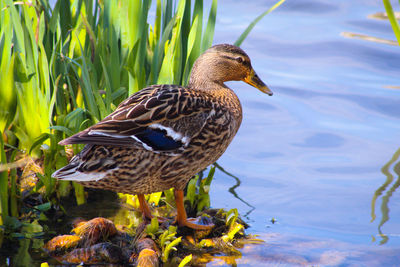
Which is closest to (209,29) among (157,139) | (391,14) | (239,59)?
(239,59)

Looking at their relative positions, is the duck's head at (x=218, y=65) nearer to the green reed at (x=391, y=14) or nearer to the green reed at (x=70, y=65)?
the green reed at (x=70, y=65)

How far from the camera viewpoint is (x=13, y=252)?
3.86 m

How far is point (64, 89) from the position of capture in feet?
15.6

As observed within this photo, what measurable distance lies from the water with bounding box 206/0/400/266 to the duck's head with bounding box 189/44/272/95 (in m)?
0.93

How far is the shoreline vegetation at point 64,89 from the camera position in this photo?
159 inches

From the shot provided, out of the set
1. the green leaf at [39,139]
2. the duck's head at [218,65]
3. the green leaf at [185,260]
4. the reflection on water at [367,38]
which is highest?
the duck's head at [218,65]

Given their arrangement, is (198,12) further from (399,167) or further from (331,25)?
(331,25)

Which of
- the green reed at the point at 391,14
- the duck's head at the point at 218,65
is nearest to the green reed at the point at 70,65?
the duck's head at the point at 218,65

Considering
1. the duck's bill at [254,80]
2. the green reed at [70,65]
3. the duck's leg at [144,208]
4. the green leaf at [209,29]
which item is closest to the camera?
the duck's leg at [144,208]

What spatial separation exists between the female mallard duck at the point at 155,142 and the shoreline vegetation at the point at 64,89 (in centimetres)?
29

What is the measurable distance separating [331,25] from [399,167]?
12.0ft

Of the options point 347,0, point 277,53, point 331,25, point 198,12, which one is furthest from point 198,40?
point 347,0

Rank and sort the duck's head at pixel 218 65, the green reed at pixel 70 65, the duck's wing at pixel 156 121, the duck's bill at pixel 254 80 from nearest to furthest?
the duck's wing at pixel 156 121
the green reed at pixel 70 65
the duck's head at pixel 218 65
the duck's bill at pixel 254 80

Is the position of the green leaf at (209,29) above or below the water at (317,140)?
above
